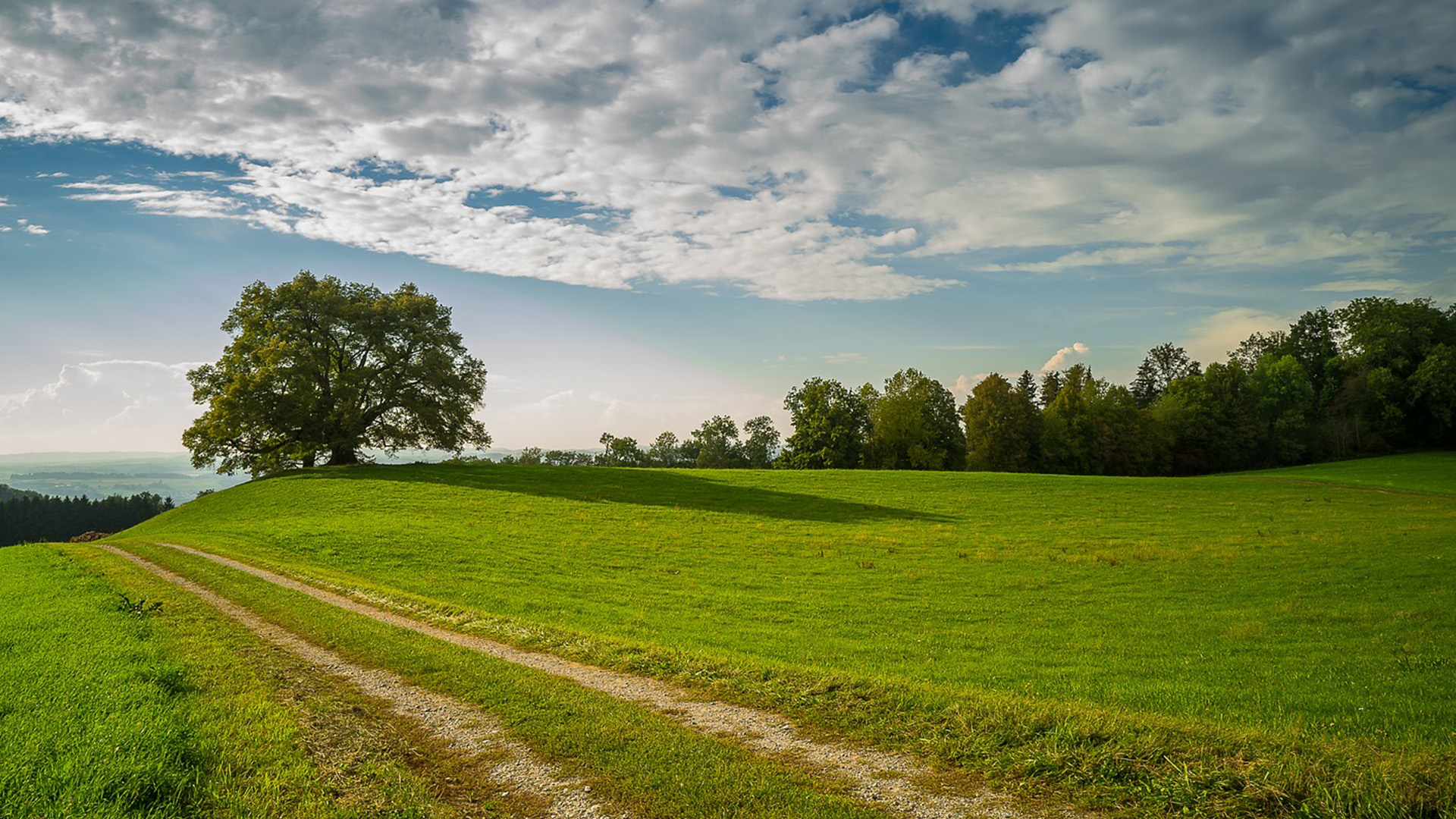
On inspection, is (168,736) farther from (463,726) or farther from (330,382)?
(330,382)

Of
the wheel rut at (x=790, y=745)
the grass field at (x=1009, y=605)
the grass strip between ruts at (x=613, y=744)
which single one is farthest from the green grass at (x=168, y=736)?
the grass field at (x=1009, y=605)

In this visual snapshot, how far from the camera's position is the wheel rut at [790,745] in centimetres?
662

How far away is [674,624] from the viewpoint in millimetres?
17016

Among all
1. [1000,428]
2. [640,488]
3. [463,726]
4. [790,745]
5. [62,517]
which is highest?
[1000,428]

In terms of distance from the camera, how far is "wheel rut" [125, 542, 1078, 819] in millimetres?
6621

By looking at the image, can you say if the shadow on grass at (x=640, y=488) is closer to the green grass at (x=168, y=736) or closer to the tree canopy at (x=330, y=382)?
the tree canopy at (x=330, y=382)

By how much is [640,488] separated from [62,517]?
86.8 m

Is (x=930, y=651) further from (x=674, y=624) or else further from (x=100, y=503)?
(x=100, y=503)

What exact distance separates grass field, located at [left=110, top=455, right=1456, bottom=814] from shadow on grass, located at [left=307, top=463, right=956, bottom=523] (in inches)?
22.4

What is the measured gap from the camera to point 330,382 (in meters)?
58.6

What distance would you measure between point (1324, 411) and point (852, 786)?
114602mm

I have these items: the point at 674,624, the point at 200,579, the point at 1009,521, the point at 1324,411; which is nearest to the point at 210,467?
the point at 200,579

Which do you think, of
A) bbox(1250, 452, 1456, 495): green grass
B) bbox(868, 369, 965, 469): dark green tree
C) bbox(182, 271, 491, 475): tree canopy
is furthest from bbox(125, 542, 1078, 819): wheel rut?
bbox(868, 369, 965, 469): dark green tree

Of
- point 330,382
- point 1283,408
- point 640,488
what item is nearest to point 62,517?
point 330,382
